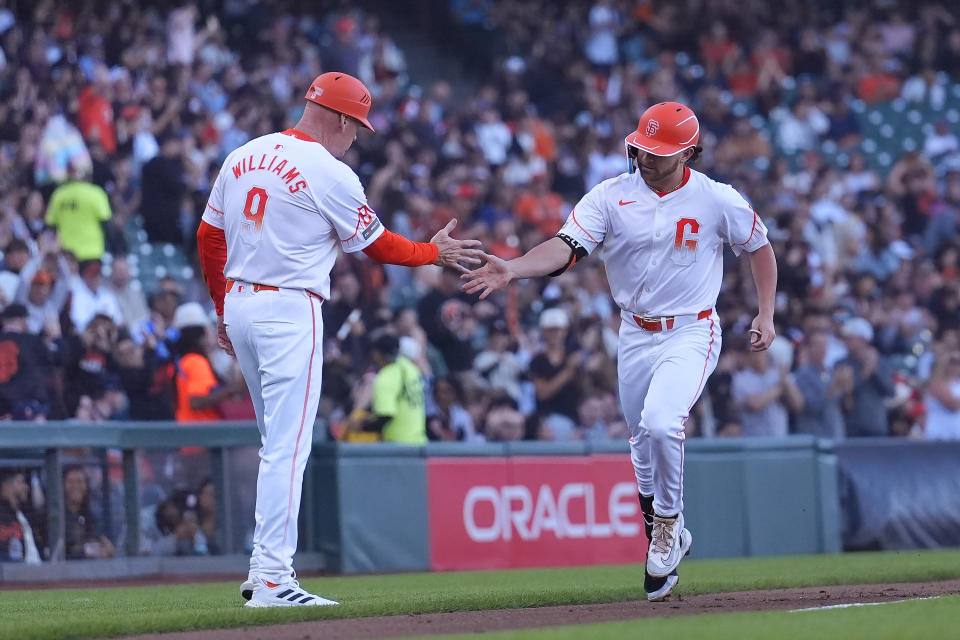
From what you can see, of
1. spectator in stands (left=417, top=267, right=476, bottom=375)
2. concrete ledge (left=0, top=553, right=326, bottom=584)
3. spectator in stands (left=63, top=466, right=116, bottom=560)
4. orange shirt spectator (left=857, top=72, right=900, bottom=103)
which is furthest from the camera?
orange shirt spectator (left=857, top=72, right=900, bottom=103)

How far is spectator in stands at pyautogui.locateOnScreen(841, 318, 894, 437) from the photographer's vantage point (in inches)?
602

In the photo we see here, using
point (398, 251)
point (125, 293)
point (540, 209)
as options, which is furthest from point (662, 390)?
point (540, 209)

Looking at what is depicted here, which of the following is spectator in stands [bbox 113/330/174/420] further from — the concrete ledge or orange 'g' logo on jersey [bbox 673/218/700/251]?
orange 'g' logo on jersey [bbox 673/218/700/251]

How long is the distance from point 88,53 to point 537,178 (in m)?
5.69

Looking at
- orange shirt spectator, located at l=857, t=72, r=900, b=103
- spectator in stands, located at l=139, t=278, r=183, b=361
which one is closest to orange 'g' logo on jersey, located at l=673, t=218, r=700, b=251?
spectator in stands, located at l=139, t=278, r=183, b=361

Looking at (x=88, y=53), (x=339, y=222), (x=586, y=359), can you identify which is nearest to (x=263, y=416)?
(x=339, y=222)

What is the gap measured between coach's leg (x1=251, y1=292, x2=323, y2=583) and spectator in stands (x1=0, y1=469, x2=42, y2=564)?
4336 millimetres

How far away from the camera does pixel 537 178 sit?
19.1m

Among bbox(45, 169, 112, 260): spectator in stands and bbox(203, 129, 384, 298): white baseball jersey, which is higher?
bbox(45, 169, 112, 260): spectator in stands

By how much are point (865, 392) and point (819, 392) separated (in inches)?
23.2

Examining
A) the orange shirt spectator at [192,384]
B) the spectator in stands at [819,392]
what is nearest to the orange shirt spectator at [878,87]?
the spectator in stands at [819,392]

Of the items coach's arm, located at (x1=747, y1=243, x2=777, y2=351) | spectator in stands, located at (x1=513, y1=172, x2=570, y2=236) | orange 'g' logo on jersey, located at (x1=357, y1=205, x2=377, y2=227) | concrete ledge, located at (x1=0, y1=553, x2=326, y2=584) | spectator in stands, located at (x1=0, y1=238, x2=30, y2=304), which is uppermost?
spectator in stands, located at (x1=513, y1=172, x2=570, y2=236)

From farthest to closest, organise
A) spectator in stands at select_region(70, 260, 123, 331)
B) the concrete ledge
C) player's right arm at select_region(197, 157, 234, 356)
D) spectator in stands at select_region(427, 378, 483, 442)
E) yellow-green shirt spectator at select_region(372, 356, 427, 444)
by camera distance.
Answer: spectator in stands at select_region(427, 378, 483, 442) → spectator in stands at select_region(70, 260, 123, 331) → yellow-green shirt spectator at select_region(372, 356, 427, 444) → the concrete ledge → player's right arm at select_region(197, 157, 234, 356)

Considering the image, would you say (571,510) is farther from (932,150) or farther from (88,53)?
(932,150)
